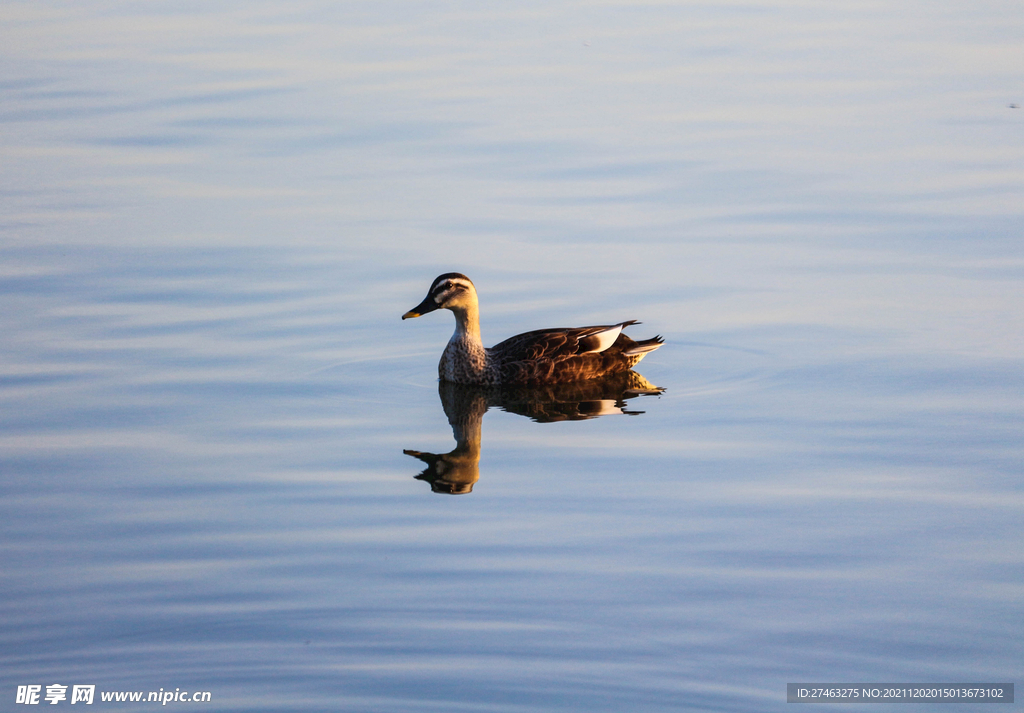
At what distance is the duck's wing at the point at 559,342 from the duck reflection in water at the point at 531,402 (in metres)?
0.31

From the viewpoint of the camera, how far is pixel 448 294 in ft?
42.8

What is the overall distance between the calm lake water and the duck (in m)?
0.43

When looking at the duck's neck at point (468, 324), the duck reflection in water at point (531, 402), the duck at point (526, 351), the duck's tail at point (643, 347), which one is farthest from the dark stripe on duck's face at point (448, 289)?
the duck's tail at point (643, 347)

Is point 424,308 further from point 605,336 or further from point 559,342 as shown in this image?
point 605,336

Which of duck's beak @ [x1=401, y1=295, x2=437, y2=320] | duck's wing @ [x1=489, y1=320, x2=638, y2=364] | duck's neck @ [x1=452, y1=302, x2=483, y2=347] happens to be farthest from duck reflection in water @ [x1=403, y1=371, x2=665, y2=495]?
duck's beak @ [x1=401, y1=295, x2=437, y2=320]

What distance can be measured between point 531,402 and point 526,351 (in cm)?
48

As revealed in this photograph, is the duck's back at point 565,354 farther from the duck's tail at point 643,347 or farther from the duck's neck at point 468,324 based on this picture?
the duck's neck at point 468,324

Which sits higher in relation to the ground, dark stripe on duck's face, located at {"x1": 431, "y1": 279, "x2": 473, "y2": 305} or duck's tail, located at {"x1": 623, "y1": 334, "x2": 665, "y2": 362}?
dark stripe on duck's face, located at {"x1": 431, "y1": 279, "x2": 473, "y2": 305}

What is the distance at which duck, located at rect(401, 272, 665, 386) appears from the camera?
12734mm

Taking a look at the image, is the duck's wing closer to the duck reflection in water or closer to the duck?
the duck

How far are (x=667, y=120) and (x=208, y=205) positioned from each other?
6.89m

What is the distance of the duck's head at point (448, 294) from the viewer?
1299cm

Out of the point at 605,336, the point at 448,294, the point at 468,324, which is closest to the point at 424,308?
the point at 448,294

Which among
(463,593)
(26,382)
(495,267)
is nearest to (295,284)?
(495,267)
